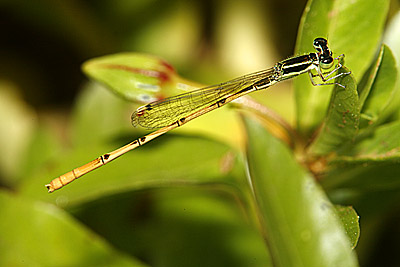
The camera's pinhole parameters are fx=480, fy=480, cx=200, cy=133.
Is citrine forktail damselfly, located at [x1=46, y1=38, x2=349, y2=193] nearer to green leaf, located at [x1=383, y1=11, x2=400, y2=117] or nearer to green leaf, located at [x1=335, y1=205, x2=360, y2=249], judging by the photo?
green leaf, located at [x1=383, y1=11, x2=400, y2=117]

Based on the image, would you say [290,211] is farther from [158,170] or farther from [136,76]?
[136,76]

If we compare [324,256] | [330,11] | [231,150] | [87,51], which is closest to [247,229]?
[231,150]

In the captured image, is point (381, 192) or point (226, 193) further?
point (226, 193)

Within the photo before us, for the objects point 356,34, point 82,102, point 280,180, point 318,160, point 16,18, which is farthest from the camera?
point 16,18

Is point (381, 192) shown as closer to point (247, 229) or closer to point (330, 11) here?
point (247, 229)

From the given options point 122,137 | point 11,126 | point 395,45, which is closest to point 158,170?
point 122,137

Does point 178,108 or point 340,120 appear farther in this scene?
point 178,108
